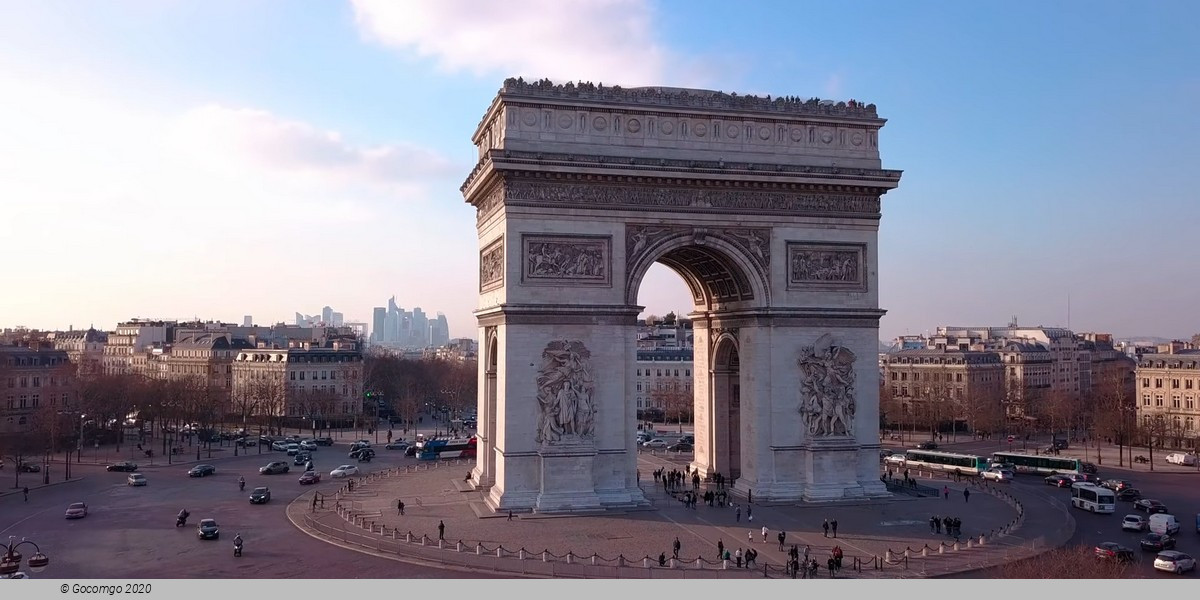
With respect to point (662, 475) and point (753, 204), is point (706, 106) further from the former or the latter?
point (662, 475)

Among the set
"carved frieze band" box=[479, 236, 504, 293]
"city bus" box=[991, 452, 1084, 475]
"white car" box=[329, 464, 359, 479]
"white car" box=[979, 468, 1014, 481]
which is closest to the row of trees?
"white car" box=[329, 464, 359, 479]

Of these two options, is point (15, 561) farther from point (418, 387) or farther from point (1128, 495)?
point (418, 387)

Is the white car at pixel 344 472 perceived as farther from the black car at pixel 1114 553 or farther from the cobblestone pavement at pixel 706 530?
the black car at pixel 1114 553

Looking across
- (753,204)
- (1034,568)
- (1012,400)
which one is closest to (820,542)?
(1034,568)

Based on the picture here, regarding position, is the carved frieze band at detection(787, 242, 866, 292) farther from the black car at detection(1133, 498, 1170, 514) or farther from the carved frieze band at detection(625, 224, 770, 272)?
the black car at detection(1133, 498, 1170, 514)

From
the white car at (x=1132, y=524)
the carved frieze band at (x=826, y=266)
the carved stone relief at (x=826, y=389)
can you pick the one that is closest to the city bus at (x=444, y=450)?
the carved stone relief at (x=826, y=389)

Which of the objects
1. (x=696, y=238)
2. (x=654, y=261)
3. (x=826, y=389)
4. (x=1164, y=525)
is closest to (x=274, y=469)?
(x=654, y=261)
